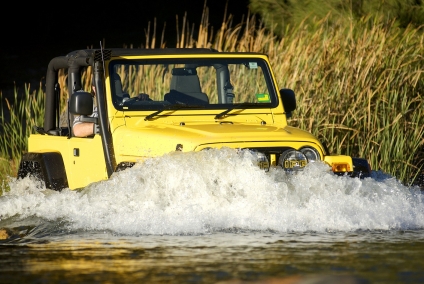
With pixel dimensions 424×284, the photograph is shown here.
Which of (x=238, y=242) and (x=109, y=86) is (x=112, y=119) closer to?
(x=109, y=86)

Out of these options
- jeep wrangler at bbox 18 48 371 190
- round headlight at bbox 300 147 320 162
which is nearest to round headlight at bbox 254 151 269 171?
jeep wrangler at bbox 18 48 371 190

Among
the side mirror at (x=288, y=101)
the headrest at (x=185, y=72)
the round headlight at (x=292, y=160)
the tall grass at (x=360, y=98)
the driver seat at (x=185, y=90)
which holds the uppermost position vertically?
the headrest at (x=185, y=72)

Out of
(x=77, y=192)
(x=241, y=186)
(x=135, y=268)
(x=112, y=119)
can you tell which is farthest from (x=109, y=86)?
(x=135, y=268)

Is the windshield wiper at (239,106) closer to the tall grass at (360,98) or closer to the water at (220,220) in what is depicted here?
the water at (220,220)

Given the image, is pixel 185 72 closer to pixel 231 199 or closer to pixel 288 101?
pixel 288 101

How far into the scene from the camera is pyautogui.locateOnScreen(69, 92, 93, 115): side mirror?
9.11m

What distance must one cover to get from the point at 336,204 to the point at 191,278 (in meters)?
2.16

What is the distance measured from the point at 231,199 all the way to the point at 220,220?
0.17m

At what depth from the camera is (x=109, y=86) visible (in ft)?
30.8

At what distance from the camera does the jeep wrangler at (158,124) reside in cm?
872

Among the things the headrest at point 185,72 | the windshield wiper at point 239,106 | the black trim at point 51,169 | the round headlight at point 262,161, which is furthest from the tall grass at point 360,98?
the round headlight at point 262,161

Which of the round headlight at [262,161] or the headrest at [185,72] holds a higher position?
the headrest at [185,72]

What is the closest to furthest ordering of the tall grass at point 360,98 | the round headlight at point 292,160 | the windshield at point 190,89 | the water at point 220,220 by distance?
the water at point 220,220 → the round headlight at point 292,160 → the windshield at point 190,89 → the tall grass at point 360,98

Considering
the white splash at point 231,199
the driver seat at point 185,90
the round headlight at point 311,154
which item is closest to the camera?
the white splash at point 231,199
